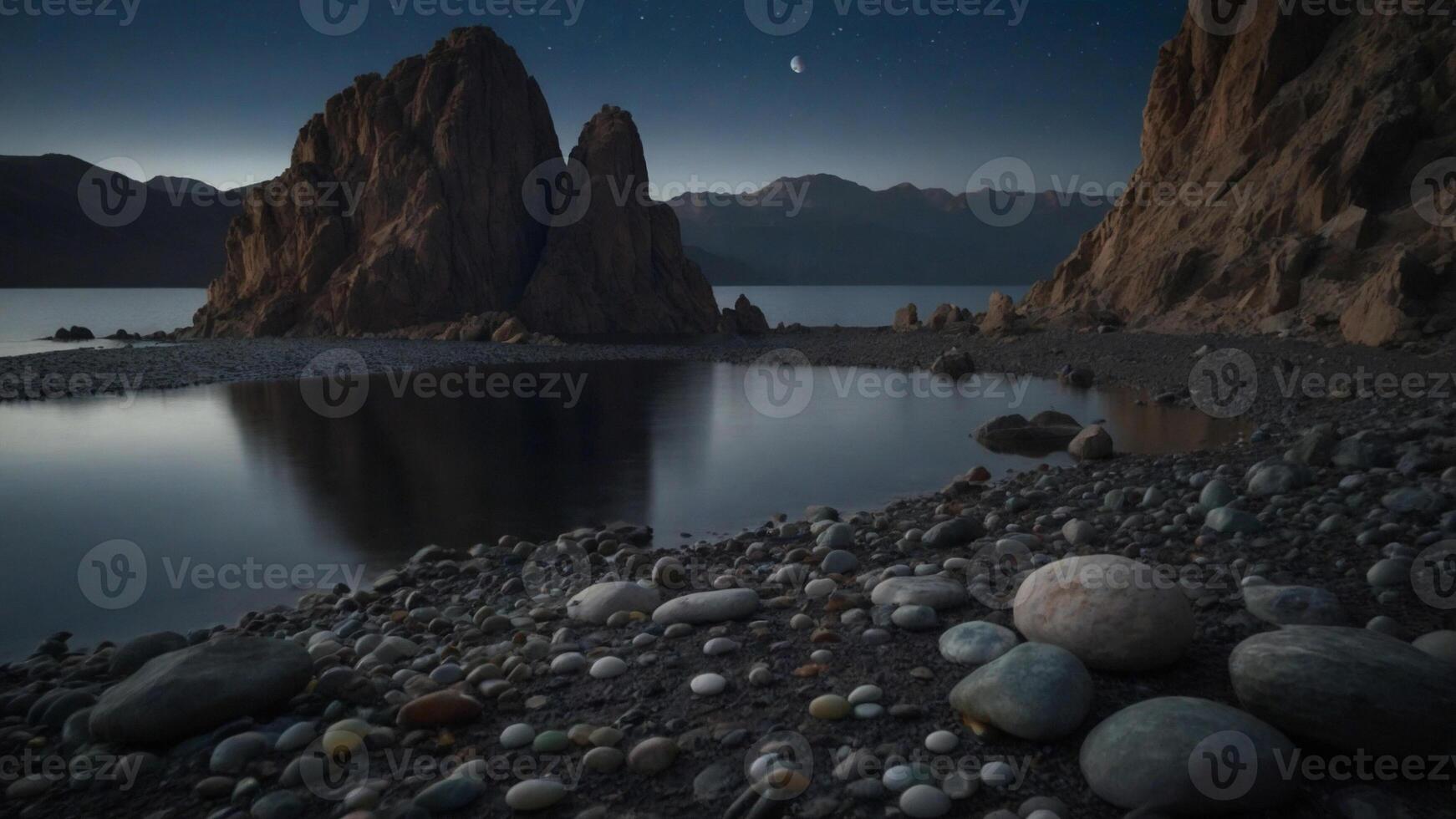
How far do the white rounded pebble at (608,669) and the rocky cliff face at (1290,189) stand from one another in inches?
866

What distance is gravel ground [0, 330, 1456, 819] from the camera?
3.11m

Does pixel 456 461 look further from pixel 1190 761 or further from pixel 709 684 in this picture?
pixel 1190 761

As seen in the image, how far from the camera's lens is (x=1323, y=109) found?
29.9 m

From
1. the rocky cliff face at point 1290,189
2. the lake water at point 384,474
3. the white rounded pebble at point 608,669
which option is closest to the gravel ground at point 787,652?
the white rounded pebble at point 608,669

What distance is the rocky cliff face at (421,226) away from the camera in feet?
155

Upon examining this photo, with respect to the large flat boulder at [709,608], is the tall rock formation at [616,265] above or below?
above

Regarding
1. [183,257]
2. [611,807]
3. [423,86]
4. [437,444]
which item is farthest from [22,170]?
[611,807]

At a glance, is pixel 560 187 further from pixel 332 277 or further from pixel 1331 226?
pixel 1331 226

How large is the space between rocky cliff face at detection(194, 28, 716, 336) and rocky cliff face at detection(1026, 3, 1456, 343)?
28475mm

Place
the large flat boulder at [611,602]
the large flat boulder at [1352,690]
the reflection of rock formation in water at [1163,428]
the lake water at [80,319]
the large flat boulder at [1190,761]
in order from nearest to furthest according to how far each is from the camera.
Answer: the large flat boulder at [1190,761]
the large flat boulder at [1352,690]
the large flat boulder at [611,602]
the reflection of rock formation in water at [1163,428]
the lake water at [80,319]

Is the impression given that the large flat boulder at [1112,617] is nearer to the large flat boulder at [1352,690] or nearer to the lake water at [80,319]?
the large flat boulder at [1352,690]

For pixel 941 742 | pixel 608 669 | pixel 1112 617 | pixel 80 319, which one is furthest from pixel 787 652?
pixel 80 319

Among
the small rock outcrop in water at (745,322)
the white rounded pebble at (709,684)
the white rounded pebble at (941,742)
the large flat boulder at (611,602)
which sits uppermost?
the small rock outcrop in water at (745,322)

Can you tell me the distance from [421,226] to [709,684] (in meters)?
49.3
